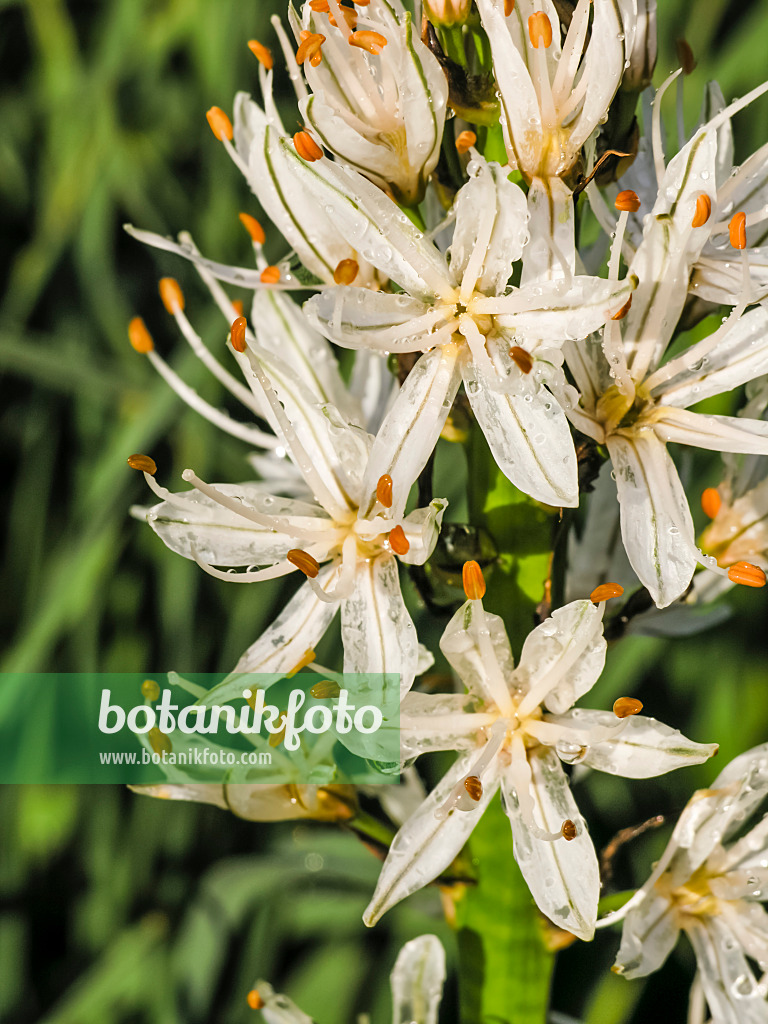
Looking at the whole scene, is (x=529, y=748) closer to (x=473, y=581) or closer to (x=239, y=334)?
(x=473, y=581)

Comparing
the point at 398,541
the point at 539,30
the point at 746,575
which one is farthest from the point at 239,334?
the point at 746,575

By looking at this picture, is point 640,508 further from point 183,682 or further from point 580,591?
point 183,682

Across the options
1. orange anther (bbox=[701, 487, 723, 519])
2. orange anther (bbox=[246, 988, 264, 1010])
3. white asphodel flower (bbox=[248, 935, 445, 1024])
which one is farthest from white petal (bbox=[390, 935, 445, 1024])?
orange anther (bbox=[701, 487, 723, 519])

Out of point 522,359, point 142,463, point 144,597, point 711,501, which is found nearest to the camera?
point 522,359

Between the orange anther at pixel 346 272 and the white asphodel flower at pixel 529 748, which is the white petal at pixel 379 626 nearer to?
the white asphodel flower at pixel 529 748

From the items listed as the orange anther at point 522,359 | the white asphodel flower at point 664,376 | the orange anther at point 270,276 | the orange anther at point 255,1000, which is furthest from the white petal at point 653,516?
the orange anther at point 255,1000

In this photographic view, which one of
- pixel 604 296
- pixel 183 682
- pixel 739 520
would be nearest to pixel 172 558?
pixel 183 682

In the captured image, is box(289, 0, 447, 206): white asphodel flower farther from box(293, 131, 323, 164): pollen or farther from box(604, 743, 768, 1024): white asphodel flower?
box(604, 743, 768, 1024): white asphodel flower
